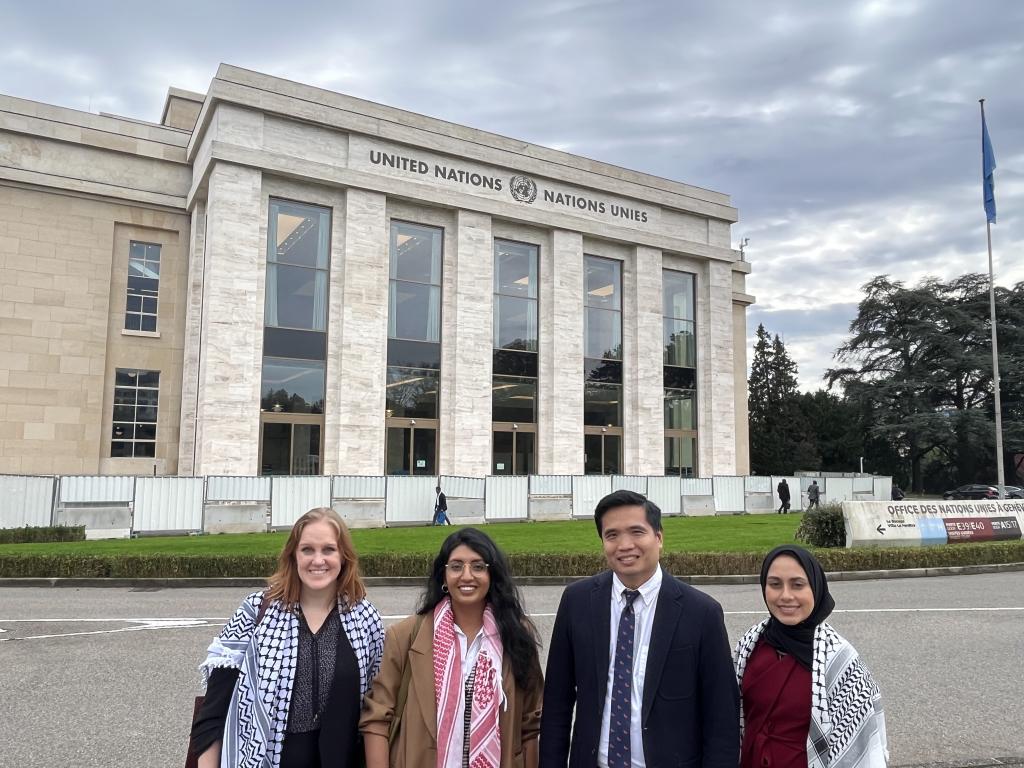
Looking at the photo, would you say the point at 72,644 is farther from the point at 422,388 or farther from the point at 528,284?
the point at 528,284

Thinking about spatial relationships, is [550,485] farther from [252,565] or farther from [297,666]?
[297,666]

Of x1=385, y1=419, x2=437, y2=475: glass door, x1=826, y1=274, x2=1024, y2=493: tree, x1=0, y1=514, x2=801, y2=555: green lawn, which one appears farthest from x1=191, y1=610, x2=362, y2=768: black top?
x1=826, y1=274, x2=1024, y2=493: tree

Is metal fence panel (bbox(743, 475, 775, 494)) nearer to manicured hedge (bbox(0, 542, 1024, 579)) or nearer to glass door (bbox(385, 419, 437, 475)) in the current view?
glass door (bbox(385, 419, 437, 475))

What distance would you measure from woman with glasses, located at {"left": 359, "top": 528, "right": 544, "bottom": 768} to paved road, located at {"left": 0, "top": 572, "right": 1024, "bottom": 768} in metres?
3.22

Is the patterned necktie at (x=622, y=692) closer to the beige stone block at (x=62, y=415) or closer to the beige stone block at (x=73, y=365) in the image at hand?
the beige stone block at (x=62, y=415)

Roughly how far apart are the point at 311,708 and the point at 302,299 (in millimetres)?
28488

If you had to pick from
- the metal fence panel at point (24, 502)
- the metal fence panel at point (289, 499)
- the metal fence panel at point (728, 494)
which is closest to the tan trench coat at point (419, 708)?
the metal fence panel at point (289, 499)

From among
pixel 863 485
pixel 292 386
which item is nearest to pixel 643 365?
pixel 863 485

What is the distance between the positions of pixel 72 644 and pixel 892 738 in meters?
8.94

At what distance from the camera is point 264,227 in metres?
29.2

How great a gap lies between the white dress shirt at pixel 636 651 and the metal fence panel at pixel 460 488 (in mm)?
23693

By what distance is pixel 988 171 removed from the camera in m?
29.2

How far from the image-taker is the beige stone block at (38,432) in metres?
27.7

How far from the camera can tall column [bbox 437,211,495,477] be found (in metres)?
31.9
